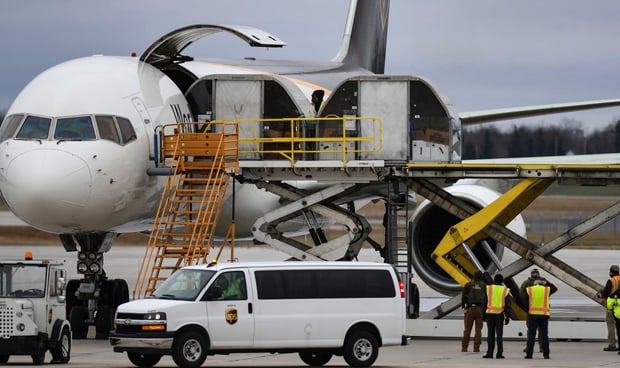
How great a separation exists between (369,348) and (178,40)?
7.49 metres

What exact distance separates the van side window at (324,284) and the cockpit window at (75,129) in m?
4.34

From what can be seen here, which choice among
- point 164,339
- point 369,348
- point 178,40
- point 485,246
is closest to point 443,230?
point 485,246

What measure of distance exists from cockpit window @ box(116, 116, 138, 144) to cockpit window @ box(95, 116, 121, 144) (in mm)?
103

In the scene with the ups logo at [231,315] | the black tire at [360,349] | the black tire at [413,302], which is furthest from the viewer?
the black tire at [413,302]

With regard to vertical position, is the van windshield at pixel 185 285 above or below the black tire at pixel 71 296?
above

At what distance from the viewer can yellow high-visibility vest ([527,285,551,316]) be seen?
734 inches

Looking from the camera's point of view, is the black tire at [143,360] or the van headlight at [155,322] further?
the black tire at [143,360]

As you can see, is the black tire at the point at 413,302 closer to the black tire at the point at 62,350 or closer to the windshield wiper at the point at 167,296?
the windshield wiper at the point at 167,296

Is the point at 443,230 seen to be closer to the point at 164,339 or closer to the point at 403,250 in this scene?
the point at 403,250

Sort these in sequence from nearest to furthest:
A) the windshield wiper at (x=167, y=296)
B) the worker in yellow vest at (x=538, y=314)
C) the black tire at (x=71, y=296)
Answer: the windshield wiper at (x=167, y=296) < the worker in yellow vest at (x=538, y=314) < the black tire at (x=71, y=296)

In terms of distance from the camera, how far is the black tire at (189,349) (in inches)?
624

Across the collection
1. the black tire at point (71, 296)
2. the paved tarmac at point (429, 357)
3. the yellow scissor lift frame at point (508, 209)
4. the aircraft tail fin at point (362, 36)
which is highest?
the aircraft tail fin at point (362, 36)

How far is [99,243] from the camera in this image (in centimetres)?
2191

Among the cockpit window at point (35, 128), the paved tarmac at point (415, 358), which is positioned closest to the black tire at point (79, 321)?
the paved tarmac at point (415, 358)
